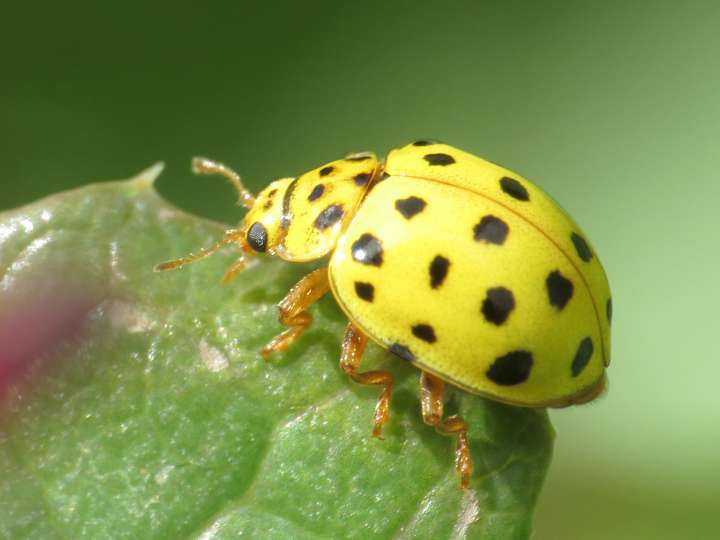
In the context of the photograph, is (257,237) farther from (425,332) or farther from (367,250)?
(425,332)

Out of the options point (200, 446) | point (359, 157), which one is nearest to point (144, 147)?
point (359, 157)

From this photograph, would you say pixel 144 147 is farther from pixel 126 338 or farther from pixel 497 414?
pixel 497 414

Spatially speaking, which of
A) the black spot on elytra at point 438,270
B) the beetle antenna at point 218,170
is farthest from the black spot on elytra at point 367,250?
the beetle antenna at point 218,170

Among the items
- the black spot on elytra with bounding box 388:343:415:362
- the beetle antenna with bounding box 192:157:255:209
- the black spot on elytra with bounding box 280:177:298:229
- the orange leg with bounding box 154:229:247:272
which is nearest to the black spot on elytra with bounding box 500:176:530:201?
the black spot on elytra with bounding box 388:343:415:362

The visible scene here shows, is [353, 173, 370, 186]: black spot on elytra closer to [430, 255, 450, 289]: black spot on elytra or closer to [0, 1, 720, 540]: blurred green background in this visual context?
[430, 255, 450, 289]: black spot on elytra

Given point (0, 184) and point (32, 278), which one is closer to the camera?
point (32, 278)

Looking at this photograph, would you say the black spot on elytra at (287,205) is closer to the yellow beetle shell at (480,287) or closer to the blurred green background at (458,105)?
the yellow beetle shell at (480,287)

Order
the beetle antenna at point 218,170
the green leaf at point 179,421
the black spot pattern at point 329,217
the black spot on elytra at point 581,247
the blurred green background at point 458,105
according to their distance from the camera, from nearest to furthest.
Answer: the green leaf at point 179,421 < the black spot on elytra at point 581,247 < the black spot pattern at point 329,217 < the beetle antenna at point 218,170 < the blurred green background at point 458,105
